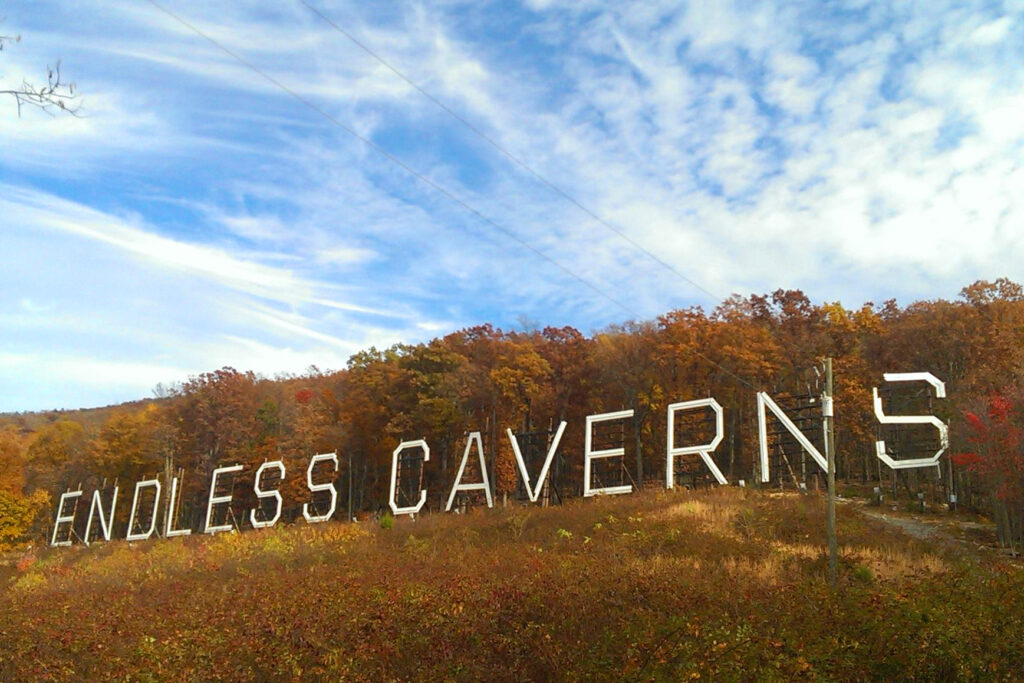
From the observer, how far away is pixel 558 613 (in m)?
11.8

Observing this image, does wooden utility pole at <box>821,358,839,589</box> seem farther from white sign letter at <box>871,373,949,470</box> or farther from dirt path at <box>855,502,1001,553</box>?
white sign letter at <box>871,373,949,470</box>

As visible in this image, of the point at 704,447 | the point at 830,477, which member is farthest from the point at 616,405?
the point at 830,477

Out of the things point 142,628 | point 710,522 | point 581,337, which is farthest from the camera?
point 581,337

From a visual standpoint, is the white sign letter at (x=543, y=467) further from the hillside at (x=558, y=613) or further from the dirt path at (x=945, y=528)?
the dirt path at (x=945, y=528)

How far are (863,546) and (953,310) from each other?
83.2 feet

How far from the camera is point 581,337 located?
52875 mm

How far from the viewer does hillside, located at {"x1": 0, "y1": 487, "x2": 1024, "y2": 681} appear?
9062mm

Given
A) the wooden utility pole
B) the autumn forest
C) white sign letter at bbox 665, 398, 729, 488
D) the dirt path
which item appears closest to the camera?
the wooden utility pole

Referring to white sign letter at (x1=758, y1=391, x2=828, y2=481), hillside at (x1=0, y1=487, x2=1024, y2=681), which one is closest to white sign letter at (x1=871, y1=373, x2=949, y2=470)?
white sign letter at (x1=758, y1=391, x2=828, y2=481)

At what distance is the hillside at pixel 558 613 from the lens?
9062 mm

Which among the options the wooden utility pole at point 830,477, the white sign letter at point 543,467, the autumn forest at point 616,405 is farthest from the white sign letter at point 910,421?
the white sign letter at point 543,467

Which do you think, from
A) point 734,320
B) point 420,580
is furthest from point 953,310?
point 420,580

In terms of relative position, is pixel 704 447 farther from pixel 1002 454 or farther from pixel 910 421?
pixel 1002 454

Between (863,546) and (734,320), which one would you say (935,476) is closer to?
(734,320)
